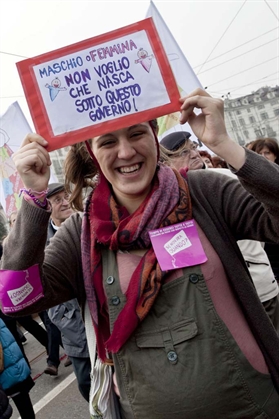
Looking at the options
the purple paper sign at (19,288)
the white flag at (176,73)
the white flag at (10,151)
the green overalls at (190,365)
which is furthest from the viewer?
the white flag at (10,151)

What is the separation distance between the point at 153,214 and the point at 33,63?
2.20 feet

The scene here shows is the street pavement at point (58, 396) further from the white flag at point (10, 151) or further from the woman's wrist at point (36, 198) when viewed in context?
the woman's wrist at point (36, 198)

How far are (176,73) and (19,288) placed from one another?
142 inches

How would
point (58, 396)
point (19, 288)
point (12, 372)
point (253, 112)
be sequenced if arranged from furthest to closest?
point (253, 112) → point (58, 396) → point (12, 372) → point (19, 288)

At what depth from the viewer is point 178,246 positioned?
49.4 inches

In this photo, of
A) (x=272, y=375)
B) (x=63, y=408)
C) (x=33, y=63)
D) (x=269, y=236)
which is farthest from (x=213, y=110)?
(x=63, y=408)

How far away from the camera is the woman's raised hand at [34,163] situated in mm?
1314

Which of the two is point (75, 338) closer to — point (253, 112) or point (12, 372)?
point (12, 372)

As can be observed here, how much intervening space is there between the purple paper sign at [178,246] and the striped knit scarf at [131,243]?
2cm

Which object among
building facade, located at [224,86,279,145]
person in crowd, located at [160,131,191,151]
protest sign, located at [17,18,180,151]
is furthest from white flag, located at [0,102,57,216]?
building facade, located at [224,86,279,145]

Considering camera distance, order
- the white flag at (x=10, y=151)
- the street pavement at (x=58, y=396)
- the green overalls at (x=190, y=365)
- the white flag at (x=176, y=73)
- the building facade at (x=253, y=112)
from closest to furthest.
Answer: the green overalls at (x=190, y=365) → the street pavement at (x=58, y=396) → the white flag at (x=176, y=73) → the white flag at (x=10, y=151) → the building facade at (x=253, y=112)

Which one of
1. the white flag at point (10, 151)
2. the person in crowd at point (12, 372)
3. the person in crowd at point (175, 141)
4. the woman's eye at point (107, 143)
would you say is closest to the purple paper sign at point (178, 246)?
the woman's eye at point (107, 143)

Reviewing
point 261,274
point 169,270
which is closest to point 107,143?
point 169,270

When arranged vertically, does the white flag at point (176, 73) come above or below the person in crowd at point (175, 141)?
above
